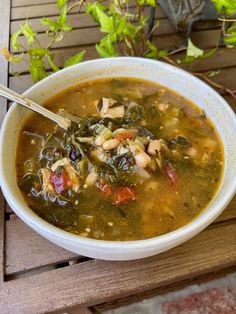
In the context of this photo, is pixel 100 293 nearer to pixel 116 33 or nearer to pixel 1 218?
pixel 1 218

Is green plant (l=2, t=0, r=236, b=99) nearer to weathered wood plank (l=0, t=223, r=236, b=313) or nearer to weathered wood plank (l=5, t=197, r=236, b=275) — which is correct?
weathered wood plank (l=5, t=197, r=236, b=275)

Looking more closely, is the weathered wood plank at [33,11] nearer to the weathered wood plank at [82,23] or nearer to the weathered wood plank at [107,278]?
the weathered wood plank at [82,23]

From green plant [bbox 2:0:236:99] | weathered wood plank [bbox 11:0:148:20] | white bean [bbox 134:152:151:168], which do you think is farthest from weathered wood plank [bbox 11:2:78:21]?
white bean [bbox 134:152:151:168]

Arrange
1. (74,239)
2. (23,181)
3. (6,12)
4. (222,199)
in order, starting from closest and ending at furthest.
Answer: (74,239), (222,199), (23,181), (6,12)

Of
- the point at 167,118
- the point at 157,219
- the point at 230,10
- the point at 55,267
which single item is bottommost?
the point at 55,267

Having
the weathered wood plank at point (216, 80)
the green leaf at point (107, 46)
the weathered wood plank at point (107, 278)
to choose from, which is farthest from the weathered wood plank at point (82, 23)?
the weathered wood plank at point (107, 278)

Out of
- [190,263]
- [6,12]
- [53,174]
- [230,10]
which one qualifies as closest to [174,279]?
[190,263]
